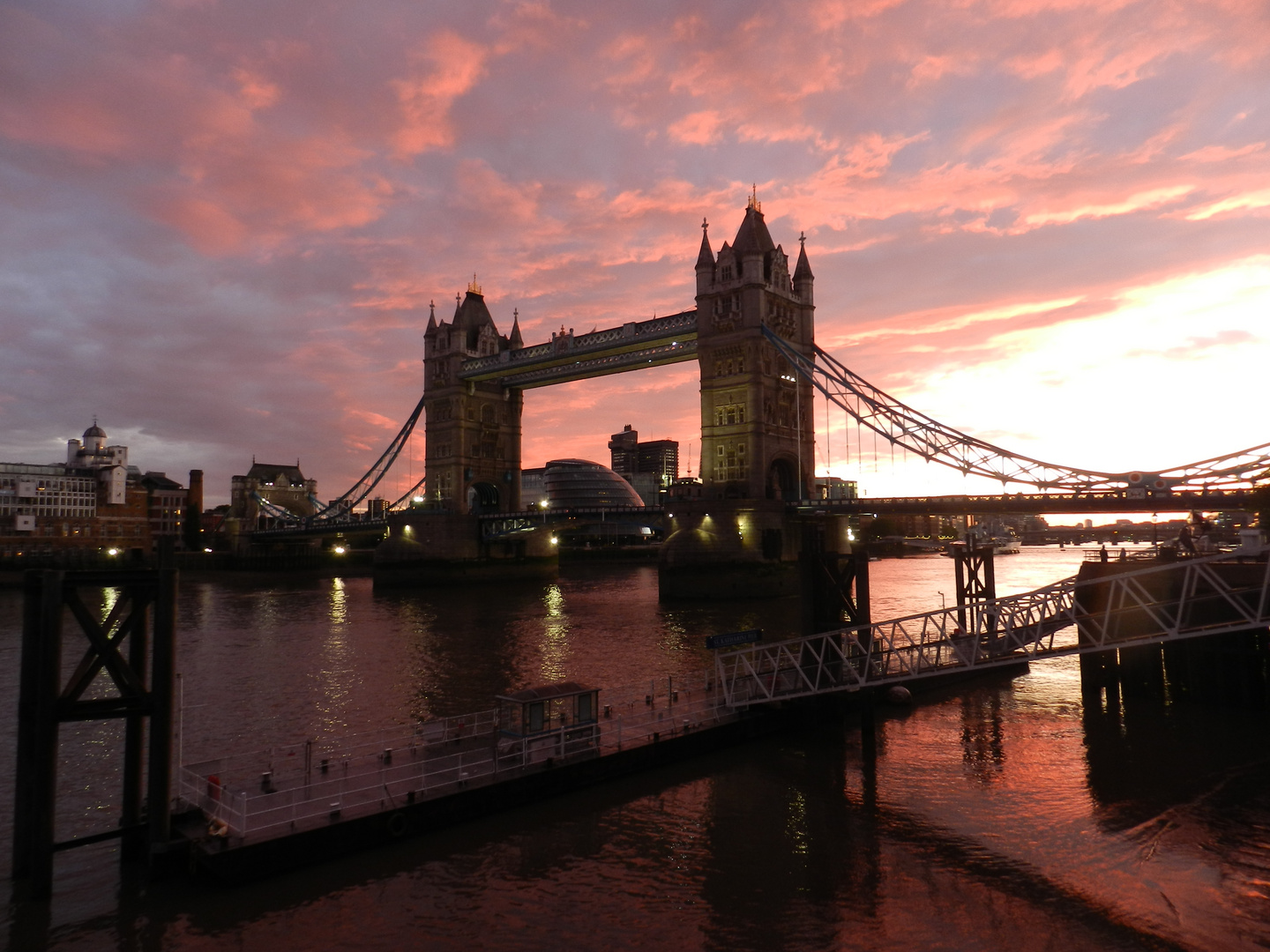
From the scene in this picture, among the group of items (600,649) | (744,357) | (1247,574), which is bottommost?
(600,649)

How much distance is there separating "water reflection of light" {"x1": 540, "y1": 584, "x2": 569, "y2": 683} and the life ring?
20132mm

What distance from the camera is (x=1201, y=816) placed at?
58.5ft

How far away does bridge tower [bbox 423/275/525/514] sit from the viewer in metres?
105

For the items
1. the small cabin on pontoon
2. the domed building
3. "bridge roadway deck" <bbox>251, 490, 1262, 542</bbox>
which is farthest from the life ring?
the domed building

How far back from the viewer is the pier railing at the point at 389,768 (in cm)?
1591

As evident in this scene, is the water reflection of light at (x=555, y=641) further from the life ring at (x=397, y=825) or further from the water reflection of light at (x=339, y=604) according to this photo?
the life ring at (x=397, y=825)

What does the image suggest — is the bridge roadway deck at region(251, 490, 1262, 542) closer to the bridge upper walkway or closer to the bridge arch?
the bridge arch

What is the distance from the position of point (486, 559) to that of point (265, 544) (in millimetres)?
62683

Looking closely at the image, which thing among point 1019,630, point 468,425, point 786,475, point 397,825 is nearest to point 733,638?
point 1019,630

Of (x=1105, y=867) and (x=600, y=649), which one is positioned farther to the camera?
(x=600, y=649)

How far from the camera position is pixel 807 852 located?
16.3 metres

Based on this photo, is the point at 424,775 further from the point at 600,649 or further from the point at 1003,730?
the point at 600,649

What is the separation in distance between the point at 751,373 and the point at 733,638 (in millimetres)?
54646

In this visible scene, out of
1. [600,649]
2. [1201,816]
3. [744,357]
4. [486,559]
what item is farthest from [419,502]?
[1201,816]
